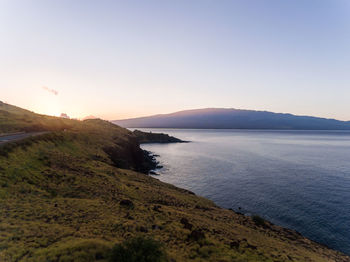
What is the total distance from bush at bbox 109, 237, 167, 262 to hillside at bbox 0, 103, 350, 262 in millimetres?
883

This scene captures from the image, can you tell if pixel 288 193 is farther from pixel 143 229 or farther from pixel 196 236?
pixel 143 229

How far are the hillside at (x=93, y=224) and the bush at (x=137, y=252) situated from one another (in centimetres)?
88

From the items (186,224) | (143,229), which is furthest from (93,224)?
(186,224)

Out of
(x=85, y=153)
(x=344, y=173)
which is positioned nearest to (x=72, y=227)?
(x=85, y=153)

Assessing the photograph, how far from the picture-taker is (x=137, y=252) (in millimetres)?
10641

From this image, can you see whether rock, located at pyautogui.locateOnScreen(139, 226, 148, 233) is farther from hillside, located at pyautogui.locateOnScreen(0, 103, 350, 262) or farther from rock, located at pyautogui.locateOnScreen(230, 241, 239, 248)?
rock, located at pyautogui.locateOnScreen(230, 241, 239, 248)

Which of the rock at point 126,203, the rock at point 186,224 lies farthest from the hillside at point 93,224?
the rock at point 186,224

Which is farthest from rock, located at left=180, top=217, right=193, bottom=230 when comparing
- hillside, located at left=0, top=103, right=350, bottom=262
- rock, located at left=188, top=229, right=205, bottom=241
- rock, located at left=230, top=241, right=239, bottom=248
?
rock, located at left=230, top=241, right=239, bottom=248

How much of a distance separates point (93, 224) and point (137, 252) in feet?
22.1

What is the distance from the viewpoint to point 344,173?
61.0 meters

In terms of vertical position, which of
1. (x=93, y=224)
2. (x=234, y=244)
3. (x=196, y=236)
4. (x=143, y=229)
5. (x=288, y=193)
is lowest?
(x=288, y=193)

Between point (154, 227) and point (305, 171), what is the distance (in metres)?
69.1

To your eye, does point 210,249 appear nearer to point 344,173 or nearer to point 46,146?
point 46,146

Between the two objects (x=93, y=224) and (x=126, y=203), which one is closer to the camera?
(x=93, y=224)
